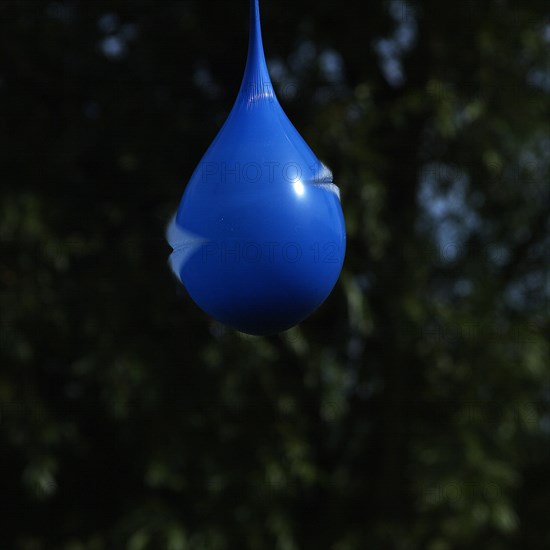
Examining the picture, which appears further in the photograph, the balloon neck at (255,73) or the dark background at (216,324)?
the dark background at (216,324)

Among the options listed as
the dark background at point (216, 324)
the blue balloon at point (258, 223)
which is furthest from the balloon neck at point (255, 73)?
the dark background at point (216, 324)

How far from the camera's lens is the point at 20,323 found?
3982mm

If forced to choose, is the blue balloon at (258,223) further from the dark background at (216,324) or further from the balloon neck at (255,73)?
the dark background at (216,324)

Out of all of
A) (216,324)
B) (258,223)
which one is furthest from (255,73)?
(216,324)

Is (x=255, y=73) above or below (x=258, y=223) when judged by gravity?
above

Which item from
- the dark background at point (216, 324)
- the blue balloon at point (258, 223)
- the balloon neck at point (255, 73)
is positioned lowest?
the dark background at point (216, 324)

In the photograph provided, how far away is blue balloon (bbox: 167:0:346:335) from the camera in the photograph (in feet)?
5.36

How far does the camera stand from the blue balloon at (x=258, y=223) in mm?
1633

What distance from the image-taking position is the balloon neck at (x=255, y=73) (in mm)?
1714

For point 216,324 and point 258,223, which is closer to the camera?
point 258,223

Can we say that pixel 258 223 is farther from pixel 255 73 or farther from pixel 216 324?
pixel 216 324

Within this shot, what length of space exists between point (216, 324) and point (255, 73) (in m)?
2.52

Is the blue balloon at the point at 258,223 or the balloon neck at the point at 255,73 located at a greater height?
the balloon neck at the point at 255,73

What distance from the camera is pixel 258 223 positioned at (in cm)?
162
